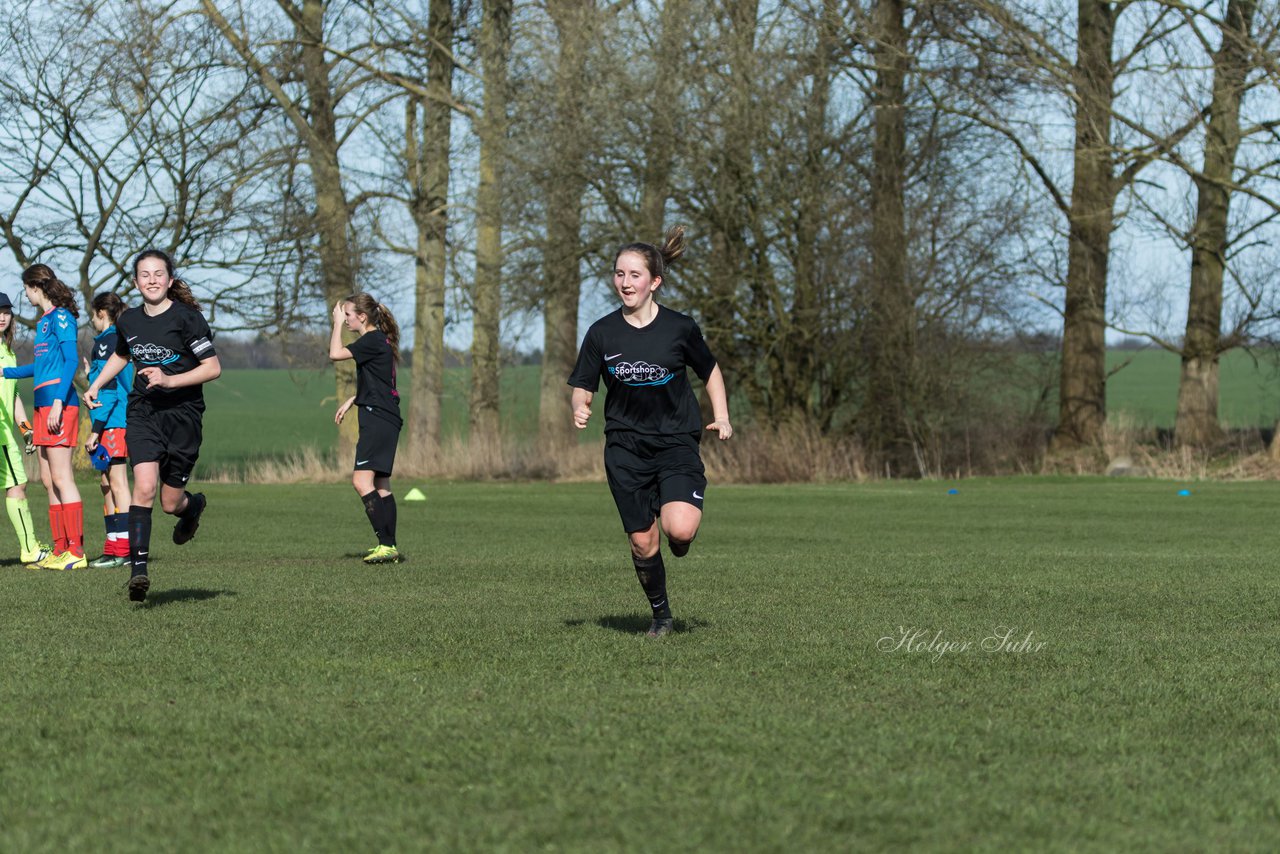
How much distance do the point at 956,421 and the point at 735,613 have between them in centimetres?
2006

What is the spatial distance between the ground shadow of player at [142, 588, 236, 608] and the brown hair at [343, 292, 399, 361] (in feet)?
8.11

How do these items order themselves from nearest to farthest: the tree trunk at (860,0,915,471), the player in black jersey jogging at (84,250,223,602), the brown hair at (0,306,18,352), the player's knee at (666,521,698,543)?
1. the player's knee at (666,521,698,543)
2. the player in black jersey jogging at (84,250,223,602)
3. the brown hair at (0,306,18,352)
4. the tree trunk at (860,0,915,471)

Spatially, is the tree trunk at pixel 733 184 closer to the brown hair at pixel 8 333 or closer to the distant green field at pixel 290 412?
the distant green field at pixel 290 412

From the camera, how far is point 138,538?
8.10 m

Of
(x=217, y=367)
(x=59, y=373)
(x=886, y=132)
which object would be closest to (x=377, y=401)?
(x=59, y=373)

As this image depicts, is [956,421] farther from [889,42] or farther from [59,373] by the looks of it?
[59,373]

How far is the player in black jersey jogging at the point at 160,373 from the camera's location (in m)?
8.26

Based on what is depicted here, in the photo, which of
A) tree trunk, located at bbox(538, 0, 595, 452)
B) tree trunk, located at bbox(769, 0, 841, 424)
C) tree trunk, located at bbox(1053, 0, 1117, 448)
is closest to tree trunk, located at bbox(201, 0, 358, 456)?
tree trunk, located at bbox(538, 0, 595, 452)

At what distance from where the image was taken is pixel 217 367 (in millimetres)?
8305

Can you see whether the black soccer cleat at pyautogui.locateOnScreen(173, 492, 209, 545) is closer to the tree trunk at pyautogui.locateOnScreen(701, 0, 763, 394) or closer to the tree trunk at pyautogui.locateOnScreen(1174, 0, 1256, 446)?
the tree trunk at pyautogui.locateOnScreen(701, 0, 763, 394)

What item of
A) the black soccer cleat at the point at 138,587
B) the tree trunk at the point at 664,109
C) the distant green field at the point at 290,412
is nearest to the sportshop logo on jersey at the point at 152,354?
the black soccer cleat at the point at 138,587

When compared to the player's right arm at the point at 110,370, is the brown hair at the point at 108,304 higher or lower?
higher

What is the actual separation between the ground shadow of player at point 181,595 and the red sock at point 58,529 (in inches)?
90.4

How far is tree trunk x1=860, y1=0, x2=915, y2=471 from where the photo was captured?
26.1 metres
